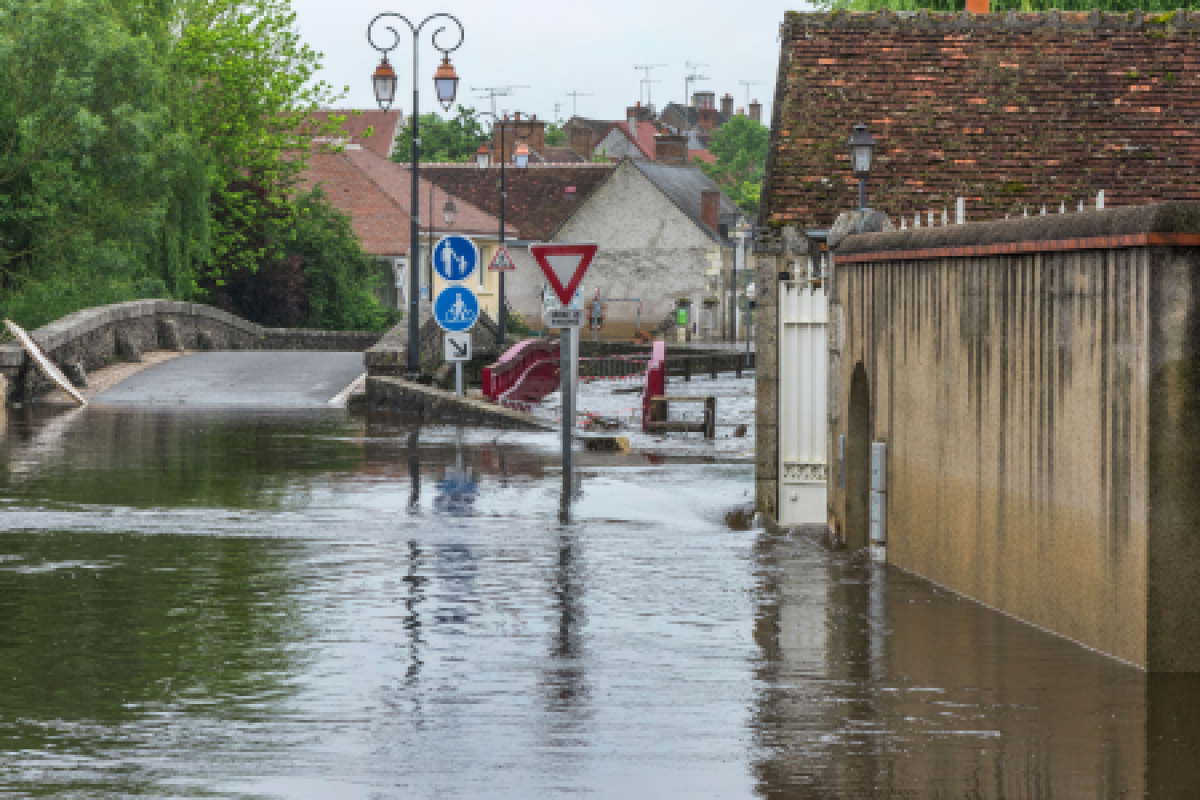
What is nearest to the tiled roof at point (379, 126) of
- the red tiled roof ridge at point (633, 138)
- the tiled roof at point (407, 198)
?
the red tiled roof ridge at point (633, 138)

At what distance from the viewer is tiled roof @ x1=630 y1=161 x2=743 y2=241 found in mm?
79375

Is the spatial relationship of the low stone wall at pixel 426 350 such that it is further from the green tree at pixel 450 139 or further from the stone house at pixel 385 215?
the green tree at pixel 450 139

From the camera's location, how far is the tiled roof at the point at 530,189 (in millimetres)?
80750

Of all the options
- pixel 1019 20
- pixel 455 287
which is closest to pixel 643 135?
pixel 455 287

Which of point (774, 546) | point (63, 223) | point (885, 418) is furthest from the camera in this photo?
point (63, 223)

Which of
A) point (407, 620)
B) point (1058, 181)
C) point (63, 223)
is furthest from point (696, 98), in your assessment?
point (407, 620)

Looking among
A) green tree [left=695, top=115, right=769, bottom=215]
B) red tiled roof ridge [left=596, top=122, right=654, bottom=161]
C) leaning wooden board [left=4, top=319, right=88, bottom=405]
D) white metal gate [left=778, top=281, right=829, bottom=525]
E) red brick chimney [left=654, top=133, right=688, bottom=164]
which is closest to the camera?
white metal gate [left=778, top=281, right=829, bottom=525]

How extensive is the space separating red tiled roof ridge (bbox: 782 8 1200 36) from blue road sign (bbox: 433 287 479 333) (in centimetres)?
565

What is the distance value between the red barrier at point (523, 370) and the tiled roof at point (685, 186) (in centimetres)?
3704

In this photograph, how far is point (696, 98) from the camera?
160250 mm

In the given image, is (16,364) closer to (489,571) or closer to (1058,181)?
(1058,181)

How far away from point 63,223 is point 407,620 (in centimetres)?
2850

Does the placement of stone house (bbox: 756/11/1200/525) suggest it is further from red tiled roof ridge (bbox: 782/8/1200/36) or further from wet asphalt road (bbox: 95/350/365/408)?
wet asphalt road (bbox: 95/350/365/408)

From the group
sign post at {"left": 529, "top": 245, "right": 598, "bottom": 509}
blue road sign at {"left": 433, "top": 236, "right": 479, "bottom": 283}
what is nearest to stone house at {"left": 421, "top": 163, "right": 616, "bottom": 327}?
blue road sign at {"left": 433, "top": 236, "right": 479, "bottom": 283}
